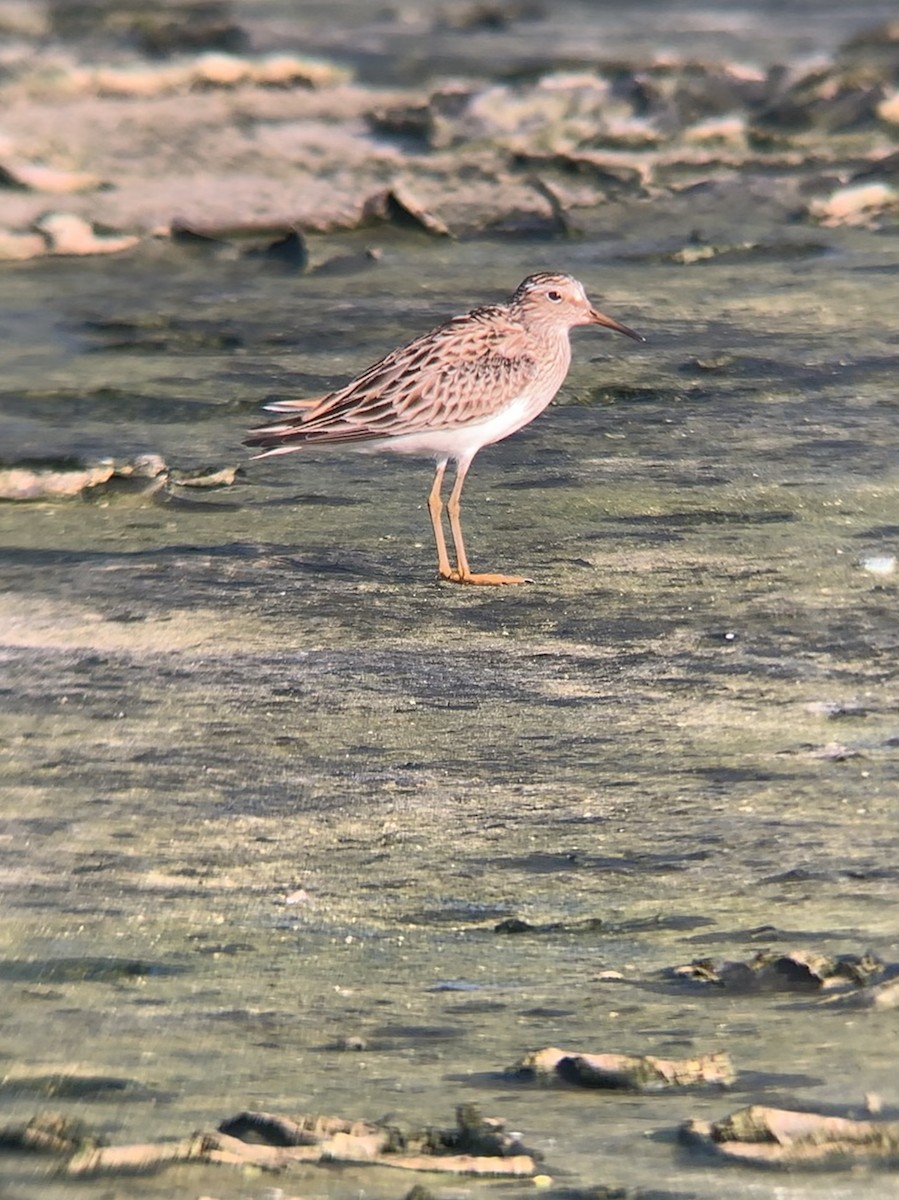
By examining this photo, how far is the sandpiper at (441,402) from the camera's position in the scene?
7.54 metres

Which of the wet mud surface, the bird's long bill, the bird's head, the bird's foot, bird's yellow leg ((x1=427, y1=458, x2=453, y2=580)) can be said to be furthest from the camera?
the bird's long bill

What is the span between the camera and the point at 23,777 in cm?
543

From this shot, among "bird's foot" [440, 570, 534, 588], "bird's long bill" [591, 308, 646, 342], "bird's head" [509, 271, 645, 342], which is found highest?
"bird's head" [509, 271, 645, 342]

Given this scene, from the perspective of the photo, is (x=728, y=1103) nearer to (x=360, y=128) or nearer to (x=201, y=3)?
(x=360, y=128)

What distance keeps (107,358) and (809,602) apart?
4811mm

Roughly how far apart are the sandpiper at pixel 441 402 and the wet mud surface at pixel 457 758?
0.28m

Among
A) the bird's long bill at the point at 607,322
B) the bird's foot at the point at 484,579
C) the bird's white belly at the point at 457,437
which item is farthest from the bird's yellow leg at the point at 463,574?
the bird's long bill at the point at 607,322

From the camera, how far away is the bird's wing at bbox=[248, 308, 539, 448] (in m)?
7.56

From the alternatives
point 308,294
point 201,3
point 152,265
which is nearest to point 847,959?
point 308,294

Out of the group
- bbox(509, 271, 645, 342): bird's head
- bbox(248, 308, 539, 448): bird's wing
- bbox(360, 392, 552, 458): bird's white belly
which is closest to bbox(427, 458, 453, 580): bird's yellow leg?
bbox(360, 392, 552, 458): bird's white belly

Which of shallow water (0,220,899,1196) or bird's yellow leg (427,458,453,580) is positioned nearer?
shallow water (0,220,899,1196)

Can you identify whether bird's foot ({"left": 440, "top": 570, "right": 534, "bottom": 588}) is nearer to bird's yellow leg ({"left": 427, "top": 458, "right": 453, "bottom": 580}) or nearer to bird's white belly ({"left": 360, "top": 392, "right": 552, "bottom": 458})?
bird's yellow leg ({"left": 427, "top": 458, "right": 453, "bottom": 580})

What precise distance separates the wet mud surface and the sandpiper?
0.92ft

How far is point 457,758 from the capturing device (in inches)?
219
